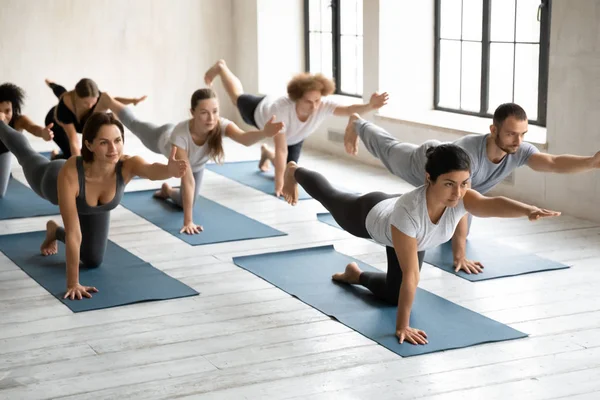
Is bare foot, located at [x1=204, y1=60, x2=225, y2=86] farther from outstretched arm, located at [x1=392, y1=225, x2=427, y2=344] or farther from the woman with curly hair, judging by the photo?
outstretched arm, located at [x1=392, y1=225, x2=427, y2=344]

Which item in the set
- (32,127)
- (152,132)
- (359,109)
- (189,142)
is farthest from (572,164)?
(32,127)

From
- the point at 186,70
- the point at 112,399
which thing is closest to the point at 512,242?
the point at 112,399

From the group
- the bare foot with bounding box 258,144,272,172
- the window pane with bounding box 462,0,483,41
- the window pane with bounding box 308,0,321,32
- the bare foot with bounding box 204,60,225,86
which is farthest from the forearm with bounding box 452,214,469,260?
the window pane with bounding box 308,0,321,32

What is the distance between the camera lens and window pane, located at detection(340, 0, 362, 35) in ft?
25.2

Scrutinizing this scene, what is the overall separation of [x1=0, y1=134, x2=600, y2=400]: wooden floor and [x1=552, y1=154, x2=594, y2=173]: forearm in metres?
0.52

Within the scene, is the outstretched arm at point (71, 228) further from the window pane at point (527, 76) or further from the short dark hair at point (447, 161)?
the window pane at point (527, 76)

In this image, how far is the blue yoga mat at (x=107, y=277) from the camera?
→ 12.6 feet

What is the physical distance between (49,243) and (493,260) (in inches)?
86.3

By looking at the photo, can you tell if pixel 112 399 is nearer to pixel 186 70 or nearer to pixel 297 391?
pixel 297 391

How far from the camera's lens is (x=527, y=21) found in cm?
598

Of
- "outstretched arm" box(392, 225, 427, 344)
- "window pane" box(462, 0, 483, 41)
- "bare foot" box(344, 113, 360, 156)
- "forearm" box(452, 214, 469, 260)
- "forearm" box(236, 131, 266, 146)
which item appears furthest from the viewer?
"window pane" box(462, 0, 483, 41)

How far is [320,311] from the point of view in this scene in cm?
367

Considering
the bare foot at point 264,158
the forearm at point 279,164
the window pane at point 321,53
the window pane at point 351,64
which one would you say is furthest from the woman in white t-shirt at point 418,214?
the window pane at point 321,53

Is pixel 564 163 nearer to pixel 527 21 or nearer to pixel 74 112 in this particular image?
pixel 527 21
